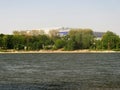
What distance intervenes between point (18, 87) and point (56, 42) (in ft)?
528

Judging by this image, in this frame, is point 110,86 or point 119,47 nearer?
point 110,86

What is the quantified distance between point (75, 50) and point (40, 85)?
513ft

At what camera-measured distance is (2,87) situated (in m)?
37.8

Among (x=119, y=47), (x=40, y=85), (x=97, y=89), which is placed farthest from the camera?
(x=119, y=47)

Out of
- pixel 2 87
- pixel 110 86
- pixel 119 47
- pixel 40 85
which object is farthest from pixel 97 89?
pixel 119 47

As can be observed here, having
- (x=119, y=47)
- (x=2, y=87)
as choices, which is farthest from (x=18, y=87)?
(x=119, y=47)

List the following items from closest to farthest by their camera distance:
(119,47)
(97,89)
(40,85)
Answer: (97,89) < (40,85) < (119,47)

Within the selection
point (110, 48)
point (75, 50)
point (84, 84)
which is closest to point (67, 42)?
point (75, 50)

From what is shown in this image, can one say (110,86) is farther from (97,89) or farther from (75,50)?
(75,50)

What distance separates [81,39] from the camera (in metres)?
194

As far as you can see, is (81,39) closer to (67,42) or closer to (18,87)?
(67,42)

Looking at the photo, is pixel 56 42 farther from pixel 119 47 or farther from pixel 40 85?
pixel 40 85

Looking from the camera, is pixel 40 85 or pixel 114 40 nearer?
pixel 40 85

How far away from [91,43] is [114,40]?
11650 millimetres
